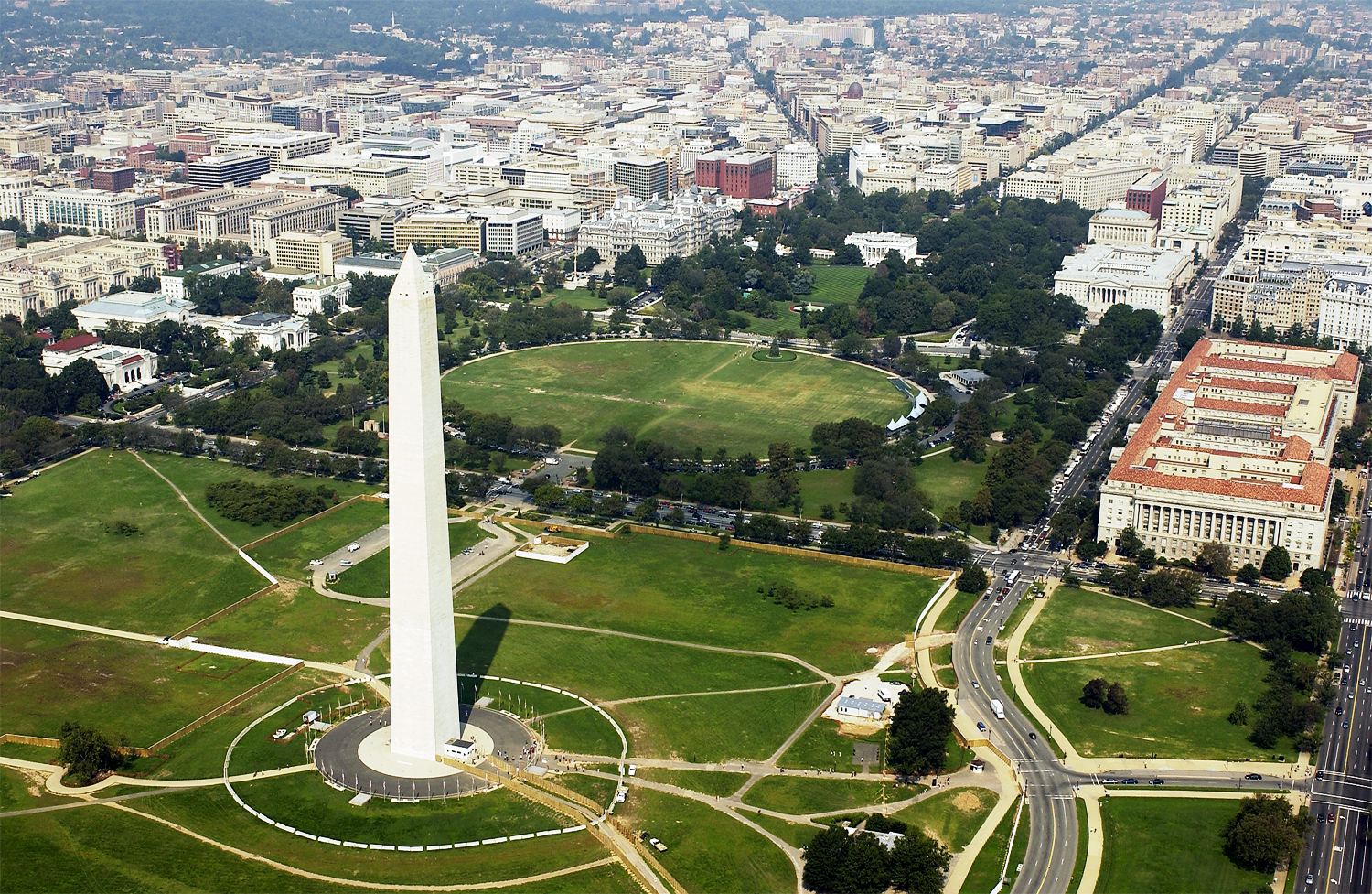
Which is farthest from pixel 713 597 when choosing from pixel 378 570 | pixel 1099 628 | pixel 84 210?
pixel 84 210

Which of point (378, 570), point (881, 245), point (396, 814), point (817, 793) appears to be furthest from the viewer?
point (881, 245)

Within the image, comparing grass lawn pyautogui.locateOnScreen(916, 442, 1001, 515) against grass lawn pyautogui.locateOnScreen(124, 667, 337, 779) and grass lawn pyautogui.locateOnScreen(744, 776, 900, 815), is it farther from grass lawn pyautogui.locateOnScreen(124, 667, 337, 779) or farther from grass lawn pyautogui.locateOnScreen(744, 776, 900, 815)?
grass lawn pyautogui.locateOnScreen(124, 667, 337, 779)

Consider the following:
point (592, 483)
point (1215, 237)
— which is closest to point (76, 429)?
point (592, 483)

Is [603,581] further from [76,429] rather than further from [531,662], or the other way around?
[76,429]

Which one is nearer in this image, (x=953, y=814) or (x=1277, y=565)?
(x=953, y=814)

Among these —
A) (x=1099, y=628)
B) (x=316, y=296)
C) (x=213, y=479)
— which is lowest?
(x=1099, y=628)

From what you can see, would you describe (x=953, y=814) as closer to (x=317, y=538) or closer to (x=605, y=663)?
(x=605, y=663)

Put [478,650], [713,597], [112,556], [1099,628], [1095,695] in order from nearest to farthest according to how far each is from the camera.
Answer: [1095,695], [478,650], [1099,628], [713,597], [112,556]
